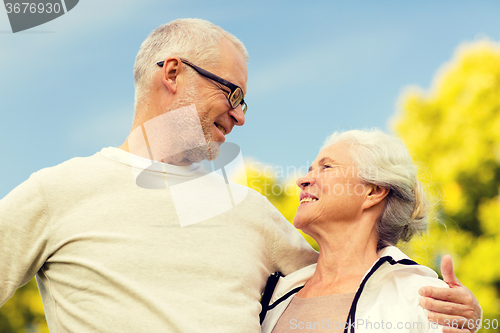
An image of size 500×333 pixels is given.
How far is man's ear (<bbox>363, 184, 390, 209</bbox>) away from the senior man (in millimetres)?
531

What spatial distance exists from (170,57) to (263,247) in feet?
4.34

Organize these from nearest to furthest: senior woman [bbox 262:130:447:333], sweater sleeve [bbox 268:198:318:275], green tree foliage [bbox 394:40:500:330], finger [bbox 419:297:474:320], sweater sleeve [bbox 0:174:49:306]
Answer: sweater sleeve [bbox 0:174:49:306] → finger [bbox 419:297:474:320] → senior woman [bbox 262:130:447:333] → sweater sleeve [bbox 268:198:318:275] → green tree foliage [bbox 394:40:500:330]

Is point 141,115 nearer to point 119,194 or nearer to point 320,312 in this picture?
point 119,194

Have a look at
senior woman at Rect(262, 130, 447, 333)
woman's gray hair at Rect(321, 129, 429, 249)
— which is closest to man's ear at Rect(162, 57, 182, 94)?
senior woman at Rect(262, 130, 447, 333)

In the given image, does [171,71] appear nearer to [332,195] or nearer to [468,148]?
[332,195]

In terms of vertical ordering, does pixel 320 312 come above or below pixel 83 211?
below

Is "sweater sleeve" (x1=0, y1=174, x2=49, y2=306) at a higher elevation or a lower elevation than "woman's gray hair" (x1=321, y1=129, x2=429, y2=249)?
higher

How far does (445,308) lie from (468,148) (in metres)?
15.2

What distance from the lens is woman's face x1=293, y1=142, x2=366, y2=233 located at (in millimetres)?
2971

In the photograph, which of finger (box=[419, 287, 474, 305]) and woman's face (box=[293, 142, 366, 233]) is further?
woman's face (box=[293, 142, 366, 233])

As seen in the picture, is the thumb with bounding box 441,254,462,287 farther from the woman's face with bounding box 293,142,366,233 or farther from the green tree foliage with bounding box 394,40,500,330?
the green tree foliage with bounding box 394,40,500,330

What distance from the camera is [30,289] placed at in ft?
54.7

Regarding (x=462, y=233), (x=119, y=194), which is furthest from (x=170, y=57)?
(x=462, y=233)

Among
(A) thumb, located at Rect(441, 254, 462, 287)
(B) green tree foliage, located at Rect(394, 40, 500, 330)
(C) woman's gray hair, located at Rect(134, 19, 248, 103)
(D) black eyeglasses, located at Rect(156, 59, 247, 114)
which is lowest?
(B) green tree foliage, located at Rect(394, 40, 500, 330)
